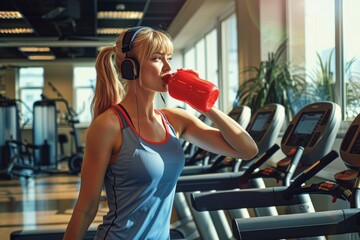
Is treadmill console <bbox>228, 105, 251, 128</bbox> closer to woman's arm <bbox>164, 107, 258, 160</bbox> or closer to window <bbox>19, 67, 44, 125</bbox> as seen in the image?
woman's arm <bbox>164, 107, 258, 160</bbox>

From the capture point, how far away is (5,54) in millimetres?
15367

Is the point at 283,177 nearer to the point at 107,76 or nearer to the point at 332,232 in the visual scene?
the point at 332,232

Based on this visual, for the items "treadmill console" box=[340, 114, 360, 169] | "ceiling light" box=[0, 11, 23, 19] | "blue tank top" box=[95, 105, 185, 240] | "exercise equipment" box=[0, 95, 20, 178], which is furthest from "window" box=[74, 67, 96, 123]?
"blue tank top" box=[95, 105, 185, 240]

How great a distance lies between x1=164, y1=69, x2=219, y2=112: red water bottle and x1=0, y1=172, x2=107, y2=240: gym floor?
283cm

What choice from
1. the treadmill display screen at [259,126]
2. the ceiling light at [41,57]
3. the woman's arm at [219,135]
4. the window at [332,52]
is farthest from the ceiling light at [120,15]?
the woman's arm at [219,135]

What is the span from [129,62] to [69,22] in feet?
28.9

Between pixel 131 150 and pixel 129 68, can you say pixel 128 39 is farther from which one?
pixel 131 150

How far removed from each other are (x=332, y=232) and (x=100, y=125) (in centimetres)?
69

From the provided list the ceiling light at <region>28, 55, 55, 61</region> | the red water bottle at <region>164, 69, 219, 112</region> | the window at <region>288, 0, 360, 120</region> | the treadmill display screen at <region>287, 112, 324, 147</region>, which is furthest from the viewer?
the ceiling light at <region>28, 55, 55, 61</region>

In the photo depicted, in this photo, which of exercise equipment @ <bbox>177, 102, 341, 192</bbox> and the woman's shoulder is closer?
the woman's shoulder

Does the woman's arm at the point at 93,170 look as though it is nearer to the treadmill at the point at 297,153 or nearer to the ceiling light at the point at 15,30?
the treadmill at the point at 297,153

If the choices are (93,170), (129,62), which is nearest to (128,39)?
(129,62)

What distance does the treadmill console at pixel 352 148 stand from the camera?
78.0 inches

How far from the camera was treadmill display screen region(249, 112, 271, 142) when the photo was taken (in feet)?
9.88
